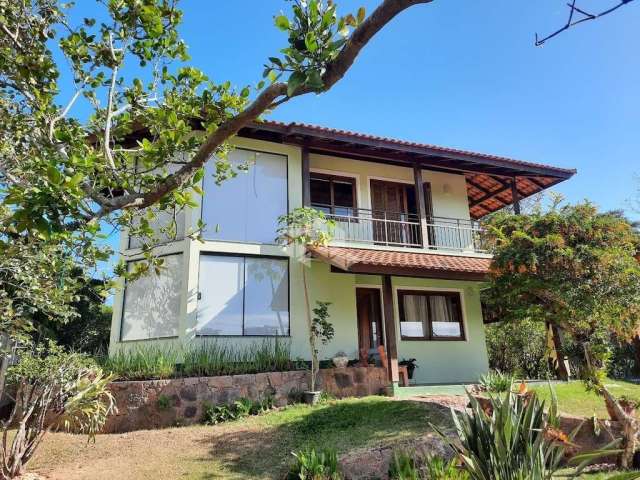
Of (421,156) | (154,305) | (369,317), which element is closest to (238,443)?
(154,305)

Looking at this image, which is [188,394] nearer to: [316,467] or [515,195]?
[316,467]

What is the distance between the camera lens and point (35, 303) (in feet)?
22.3

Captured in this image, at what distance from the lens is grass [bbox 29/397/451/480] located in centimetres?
686

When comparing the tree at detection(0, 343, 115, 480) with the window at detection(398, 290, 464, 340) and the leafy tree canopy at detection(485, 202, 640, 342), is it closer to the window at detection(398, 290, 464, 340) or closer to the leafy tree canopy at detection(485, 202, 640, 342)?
the leafy tree canopy at detection(485, 202, 640, 342)

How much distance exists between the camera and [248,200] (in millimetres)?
13281

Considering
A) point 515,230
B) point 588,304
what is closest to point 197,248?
point 515,230

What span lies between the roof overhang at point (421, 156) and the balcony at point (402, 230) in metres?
Result: 1.66

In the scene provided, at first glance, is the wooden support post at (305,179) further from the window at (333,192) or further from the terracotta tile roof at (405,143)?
the window at (333,192)

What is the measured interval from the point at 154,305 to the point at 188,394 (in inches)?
128

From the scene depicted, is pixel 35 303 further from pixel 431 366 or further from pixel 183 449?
pixel 431 366

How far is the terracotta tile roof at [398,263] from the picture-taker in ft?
38.1

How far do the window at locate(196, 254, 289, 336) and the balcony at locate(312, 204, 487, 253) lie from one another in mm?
2294

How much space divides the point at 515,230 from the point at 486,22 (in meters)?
7.09

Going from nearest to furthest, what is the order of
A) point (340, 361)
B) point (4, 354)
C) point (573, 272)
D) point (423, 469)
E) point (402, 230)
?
point (423, 469), point (4, 354), point (573, 272), point (340, 361), point (402, 230)
